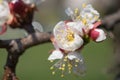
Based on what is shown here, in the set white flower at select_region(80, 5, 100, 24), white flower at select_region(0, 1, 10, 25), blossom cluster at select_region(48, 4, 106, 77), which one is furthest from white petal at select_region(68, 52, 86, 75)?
white flower at select_region(0, 1, 10, 25)

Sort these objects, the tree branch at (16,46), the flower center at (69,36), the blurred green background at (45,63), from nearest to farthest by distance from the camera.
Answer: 1. the tree branch at (16,46)
2. the flower center at (69,36)
3. the blurred green background at (45,63)

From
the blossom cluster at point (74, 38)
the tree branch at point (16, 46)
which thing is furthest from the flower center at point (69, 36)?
the tree branch at point (16, 46)

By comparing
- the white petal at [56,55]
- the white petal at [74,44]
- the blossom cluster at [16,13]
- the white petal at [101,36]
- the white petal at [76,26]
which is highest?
the blossom cluster at [16,13]

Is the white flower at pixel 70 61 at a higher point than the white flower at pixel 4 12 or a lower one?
lower

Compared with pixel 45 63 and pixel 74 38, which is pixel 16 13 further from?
pixel 45 63

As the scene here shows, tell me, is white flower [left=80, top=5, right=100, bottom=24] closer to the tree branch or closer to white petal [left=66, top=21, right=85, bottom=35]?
white petal [left=66, top=21, right=85, bottom=35]

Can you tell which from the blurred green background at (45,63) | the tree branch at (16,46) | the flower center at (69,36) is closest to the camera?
the tree branch at (16,46)

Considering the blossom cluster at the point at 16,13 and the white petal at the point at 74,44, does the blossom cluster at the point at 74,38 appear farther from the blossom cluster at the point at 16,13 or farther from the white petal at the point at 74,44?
the blossom cluster at the point at 16,13
